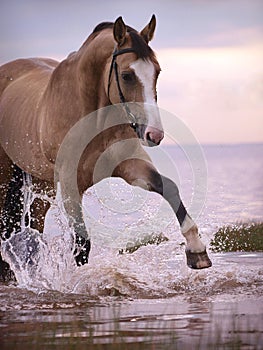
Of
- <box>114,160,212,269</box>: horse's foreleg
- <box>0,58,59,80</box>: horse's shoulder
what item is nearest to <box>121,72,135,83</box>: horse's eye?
<box>114,160,212,269</box>: horse's foreleg

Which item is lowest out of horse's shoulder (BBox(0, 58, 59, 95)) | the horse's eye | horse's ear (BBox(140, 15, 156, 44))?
the horse's eye

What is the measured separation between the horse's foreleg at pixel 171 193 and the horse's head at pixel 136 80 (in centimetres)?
44

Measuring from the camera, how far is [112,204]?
6.47 meters

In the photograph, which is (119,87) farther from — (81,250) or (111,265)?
(111,265)

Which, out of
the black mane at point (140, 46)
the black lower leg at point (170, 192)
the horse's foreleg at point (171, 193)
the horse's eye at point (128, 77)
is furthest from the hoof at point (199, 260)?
the black mane at point (140, 46)

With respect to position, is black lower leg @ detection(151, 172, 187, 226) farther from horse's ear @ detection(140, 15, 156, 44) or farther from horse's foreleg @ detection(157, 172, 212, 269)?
horse's ear @ detection(140, 15, 156, 44)

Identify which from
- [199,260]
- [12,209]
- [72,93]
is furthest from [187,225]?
[12,209]

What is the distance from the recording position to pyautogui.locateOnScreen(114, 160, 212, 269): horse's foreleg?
5422mm

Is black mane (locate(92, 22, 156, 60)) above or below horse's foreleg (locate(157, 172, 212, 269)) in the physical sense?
above

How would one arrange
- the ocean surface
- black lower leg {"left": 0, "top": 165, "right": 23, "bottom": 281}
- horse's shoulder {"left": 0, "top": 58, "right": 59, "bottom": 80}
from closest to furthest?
the ocean surface, black lower leg {"left": 0, "top": 165, "right": 23, "bottom": 281}, horse's shoulder {"left": 0, "top": 58, "right": 59, "bottom": 80}

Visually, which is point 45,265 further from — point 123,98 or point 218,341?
point 218,341

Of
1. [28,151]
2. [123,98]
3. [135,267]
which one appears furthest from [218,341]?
[28,151]

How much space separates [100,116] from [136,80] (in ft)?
1.79

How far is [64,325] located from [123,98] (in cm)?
188
